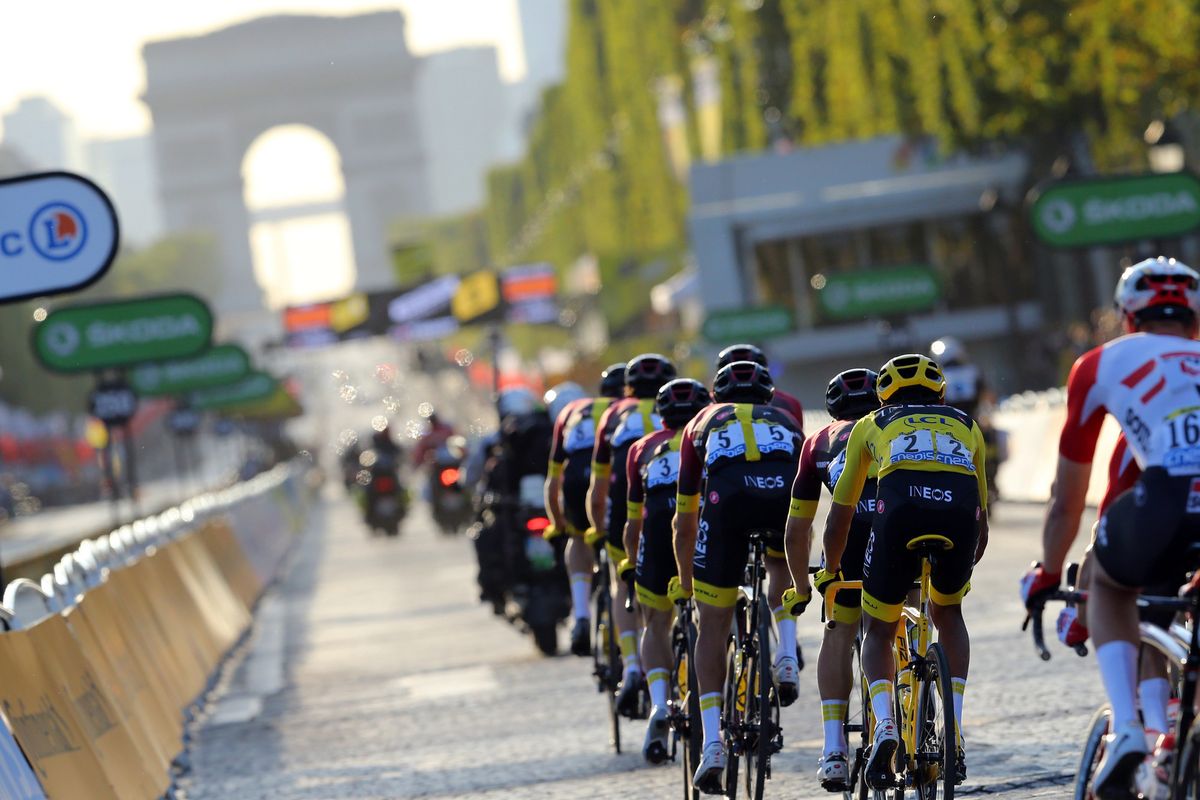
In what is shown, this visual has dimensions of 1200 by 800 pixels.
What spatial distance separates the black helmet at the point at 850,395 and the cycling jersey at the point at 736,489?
0.20 m

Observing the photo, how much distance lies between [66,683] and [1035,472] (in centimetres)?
1648

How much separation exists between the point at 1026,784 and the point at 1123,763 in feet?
9.20

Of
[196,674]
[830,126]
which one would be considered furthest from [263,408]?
[196,674]

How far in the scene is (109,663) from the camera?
419 inches

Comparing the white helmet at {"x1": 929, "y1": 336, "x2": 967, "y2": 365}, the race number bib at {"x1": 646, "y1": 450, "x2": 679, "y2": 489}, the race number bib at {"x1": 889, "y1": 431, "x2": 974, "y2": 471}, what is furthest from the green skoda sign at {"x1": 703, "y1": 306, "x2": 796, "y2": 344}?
the race number bib at {"x1": 889, "y1": 431, "x2": 974, "y2": 471}

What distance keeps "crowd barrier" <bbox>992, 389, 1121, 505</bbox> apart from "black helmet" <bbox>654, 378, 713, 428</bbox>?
13.8 meters

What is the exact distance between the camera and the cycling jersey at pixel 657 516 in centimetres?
941

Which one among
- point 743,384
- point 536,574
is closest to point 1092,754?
point 743,384

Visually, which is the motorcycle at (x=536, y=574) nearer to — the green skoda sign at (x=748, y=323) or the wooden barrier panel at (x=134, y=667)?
the wooden barrier panel at (x=134, y=667)

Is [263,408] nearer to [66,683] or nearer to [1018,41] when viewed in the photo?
[1018,41]

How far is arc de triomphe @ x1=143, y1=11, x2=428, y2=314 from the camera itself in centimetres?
16250

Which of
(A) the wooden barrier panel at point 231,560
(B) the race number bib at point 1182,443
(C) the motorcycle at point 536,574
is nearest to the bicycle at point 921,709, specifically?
(B) the race number bib at point 1182,443

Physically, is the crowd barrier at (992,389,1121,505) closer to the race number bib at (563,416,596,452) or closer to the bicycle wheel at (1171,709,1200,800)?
the race number bib at (563,416,596,452)

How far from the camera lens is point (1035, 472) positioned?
962 inches
